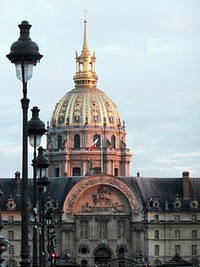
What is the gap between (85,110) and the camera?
184 metres

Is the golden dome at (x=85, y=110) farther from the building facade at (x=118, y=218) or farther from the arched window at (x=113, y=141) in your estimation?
the building facade at (x=118, y=218)

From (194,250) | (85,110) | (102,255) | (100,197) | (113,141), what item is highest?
(85,110)

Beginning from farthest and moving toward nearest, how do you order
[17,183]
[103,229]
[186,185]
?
[186,185] < [17,183] < [103,229]

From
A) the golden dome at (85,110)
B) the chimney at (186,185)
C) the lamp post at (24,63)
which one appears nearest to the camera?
the lamp post at (24,63)

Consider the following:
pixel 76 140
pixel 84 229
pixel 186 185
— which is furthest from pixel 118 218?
pixel 76 140

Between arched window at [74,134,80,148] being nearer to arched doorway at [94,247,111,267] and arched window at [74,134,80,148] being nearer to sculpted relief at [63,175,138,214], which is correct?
sculpted relief at [63,175,138,214]

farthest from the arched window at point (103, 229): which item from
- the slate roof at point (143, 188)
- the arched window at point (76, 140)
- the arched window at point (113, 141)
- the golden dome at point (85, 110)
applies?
the golden dome at point (85, 110)

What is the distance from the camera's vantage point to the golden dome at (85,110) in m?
182

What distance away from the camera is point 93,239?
138m

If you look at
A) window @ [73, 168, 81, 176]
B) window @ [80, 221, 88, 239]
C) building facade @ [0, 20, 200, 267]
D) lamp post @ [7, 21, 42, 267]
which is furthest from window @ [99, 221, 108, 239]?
lamp post @ [7, 21, 42, 267]

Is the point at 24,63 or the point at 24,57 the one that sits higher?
the point at 24,57

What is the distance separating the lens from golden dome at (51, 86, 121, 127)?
181875 millimetres

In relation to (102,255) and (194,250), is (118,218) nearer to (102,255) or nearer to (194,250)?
(102,255)

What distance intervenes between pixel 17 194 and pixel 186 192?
18042 mm
